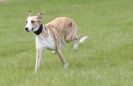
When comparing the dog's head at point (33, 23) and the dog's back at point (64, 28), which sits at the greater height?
the dog's head at point (33, 23)

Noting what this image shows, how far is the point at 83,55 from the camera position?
572 inches

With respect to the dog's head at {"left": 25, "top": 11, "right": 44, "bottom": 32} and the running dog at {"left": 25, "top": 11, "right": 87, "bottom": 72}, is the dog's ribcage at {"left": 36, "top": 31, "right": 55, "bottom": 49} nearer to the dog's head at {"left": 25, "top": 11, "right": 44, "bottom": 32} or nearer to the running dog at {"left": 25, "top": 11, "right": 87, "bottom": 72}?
the running dog at {"left": 25, "top": 11, "right": 87, "bottom": 72}

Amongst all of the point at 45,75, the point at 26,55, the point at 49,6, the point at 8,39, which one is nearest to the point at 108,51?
the point at 26,55

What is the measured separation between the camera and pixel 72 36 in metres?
14.8

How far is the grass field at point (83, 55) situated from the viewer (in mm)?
10586

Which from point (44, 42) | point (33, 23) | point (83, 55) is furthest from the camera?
point (83, 55)

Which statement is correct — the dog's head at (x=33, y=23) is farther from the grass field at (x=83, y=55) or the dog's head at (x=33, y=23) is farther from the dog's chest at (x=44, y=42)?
the grass field at (x=83, y=55)

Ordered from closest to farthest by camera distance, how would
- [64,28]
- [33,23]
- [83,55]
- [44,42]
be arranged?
[33,23] → [44,42] → [64,28] → [83,55]

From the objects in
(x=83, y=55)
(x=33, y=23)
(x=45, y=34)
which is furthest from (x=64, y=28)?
(x=33, y=23)

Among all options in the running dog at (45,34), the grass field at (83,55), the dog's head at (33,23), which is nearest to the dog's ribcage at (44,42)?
the running dog at (45,34)

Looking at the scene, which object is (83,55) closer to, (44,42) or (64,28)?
(64,28)

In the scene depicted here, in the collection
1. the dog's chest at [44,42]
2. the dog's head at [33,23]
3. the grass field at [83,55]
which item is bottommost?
the grass field at [83,55]

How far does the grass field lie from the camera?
10.6 meters

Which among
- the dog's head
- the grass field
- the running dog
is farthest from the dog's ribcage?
the grass field
